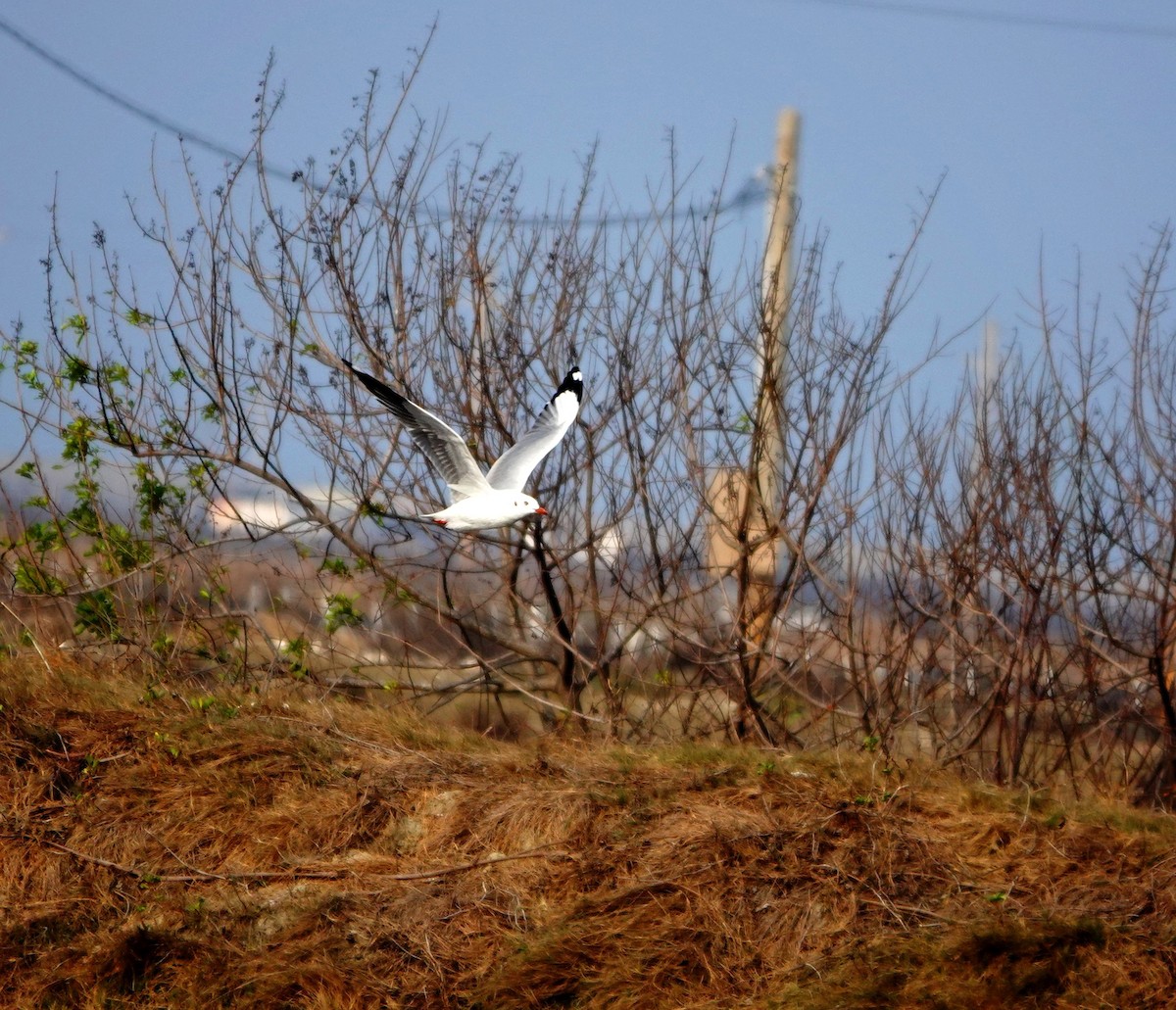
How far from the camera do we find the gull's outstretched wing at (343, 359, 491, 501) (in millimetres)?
7285

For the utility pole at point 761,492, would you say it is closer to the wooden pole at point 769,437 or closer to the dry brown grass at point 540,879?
the wooden pole at point 769,437

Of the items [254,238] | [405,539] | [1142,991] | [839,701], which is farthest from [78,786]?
[1142,991]

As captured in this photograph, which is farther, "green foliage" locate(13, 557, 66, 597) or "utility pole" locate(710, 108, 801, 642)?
"green foliage" locate(13, 557, 66, 597)

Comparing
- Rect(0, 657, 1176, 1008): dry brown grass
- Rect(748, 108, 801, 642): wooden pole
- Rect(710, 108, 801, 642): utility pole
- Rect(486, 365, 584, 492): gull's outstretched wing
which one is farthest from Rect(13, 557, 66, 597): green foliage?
Rect(748, 108, 801, 642): wooden pole

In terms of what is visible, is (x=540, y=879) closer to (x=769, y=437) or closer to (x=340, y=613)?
(x=340, y=613)

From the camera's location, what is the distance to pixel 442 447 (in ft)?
24.8

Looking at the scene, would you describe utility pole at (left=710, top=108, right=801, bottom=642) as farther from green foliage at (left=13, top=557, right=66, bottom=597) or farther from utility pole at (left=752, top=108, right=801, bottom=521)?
green foliage at (left=13, top=557, right=66, bottom=597)

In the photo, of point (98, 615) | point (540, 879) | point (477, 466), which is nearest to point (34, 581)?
point (98, 615)

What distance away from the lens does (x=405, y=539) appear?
367 inches

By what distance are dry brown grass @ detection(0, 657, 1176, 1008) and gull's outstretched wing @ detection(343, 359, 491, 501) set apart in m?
1.58

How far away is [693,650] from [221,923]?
355cm

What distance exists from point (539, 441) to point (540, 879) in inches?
98.9

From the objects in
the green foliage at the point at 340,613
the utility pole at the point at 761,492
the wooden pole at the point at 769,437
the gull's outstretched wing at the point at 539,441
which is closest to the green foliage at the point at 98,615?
the green foliage at the point at 340,613

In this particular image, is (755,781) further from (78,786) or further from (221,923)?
(78,786)
